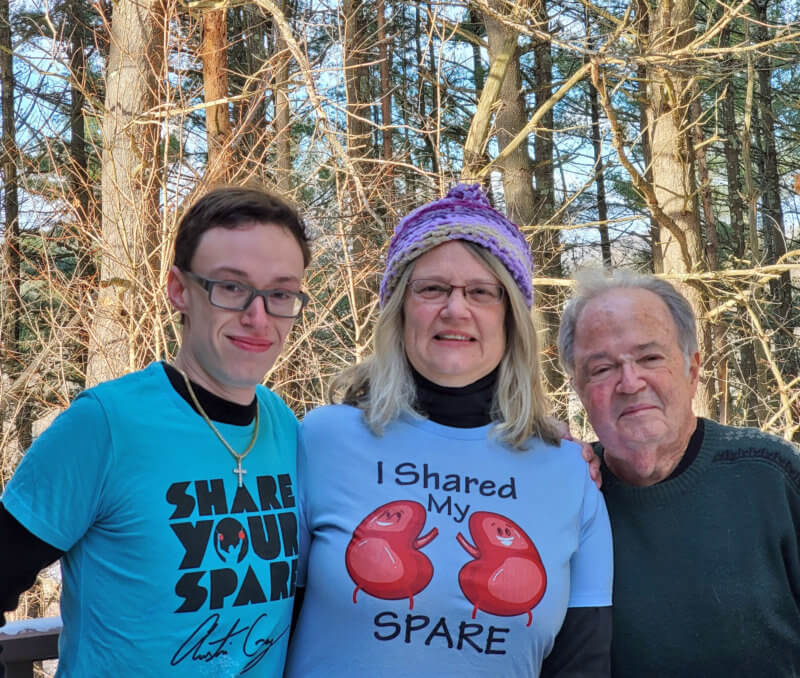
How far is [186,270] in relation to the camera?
5.99 feet

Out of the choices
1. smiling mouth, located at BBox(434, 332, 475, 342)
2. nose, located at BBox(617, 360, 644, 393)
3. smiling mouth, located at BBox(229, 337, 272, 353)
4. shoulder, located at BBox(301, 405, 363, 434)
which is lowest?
shoulder, located at BBox(301, 405, 363, 434)

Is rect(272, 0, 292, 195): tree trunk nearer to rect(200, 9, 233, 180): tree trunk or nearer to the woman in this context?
rect(200, 9, 233, 180): tree trunk

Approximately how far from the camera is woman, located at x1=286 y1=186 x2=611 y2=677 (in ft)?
6.07

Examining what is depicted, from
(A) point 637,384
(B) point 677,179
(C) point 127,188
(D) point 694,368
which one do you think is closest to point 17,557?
(A) point 637,384

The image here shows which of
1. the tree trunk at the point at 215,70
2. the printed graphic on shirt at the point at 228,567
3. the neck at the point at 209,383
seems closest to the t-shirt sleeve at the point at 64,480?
the printed graphic on shirt at the point at 228,567

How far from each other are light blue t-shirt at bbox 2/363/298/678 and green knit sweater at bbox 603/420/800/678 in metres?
1.00

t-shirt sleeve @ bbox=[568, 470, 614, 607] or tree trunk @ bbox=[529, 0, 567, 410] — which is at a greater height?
tree trunk @ bbox=[529, 0, 567, 410]

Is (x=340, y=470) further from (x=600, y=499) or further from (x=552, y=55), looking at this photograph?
(x=552, y=55)

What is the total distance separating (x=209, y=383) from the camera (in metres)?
1.83

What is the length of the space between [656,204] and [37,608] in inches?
290

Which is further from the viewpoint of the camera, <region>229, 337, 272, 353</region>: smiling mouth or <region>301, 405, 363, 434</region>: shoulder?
<region>301, 405, 363, 434</region>: shoulder

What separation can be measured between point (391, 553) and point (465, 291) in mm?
686

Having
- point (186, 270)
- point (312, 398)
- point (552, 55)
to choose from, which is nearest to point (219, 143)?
point (312, 398)

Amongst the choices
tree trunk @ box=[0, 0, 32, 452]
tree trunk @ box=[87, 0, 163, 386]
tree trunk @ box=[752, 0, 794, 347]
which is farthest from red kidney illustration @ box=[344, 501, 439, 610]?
tree trunk @ box=[752, 0, 794, 347]
